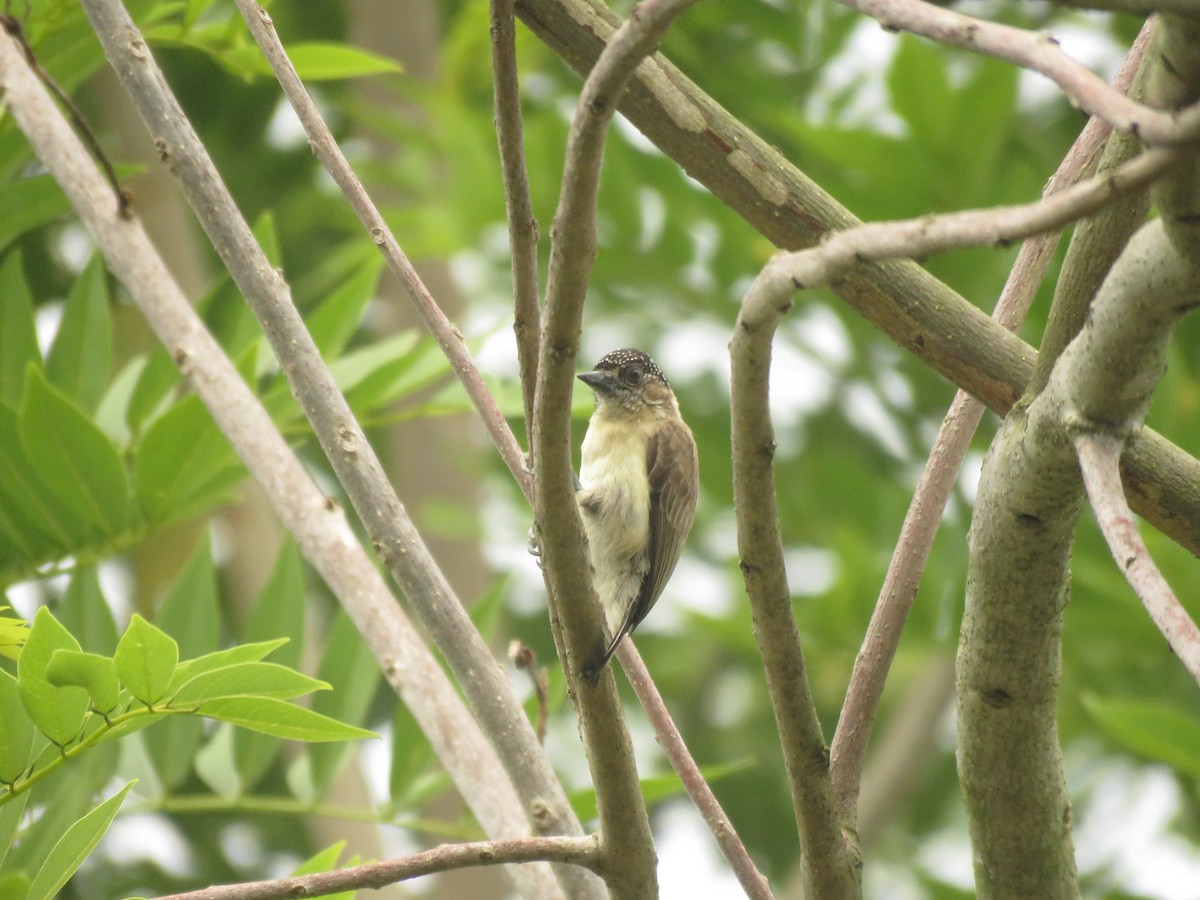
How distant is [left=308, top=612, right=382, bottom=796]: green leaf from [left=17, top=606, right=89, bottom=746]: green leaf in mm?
1324

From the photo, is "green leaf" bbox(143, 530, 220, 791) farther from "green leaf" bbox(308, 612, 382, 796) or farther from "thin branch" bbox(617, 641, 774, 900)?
"thin branch" bbox(617, 641, 774, 900)

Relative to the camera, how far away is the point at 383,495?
2148 mm

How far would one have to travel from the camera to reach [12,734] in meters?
1.92

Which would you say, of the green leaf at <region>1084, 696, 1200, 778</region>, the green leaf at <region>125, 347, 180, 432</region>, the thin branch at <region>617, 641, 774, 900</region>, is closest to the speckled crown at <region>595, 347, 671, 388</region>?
the green leaf at <region>125, 347, 180, 432</region>

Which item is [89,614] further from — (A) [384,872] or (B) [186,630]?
(A) [384,872]

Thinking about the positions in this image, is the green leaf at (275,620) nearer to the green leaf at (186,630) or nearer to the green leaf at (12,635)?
the green leaf at (186,630)

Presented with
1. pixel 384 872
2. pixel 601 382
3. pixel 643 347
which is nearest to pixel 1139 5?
pixel 384 872

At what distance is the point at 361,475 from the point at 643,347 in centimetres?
451

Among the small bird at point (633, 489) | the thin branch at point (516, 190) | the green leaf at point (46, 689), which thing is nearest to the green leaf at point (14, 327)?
the small bird at point (633, 489)

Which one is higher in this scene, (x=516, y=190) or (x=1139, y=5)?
(x=516, y=190)

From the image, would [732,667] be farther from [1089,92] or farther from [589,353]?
[1089,92]

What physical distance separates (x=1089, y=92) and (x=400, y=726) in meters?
2.51

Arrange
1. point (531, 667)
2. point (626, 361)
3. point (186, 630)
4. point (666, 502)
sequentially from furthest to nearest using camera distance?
point (626, 361) < point (666, 502) < point (186, 630) < point (531, 667)

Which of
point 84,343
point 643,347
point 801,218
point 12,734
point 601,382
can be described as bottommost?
point 12,734
